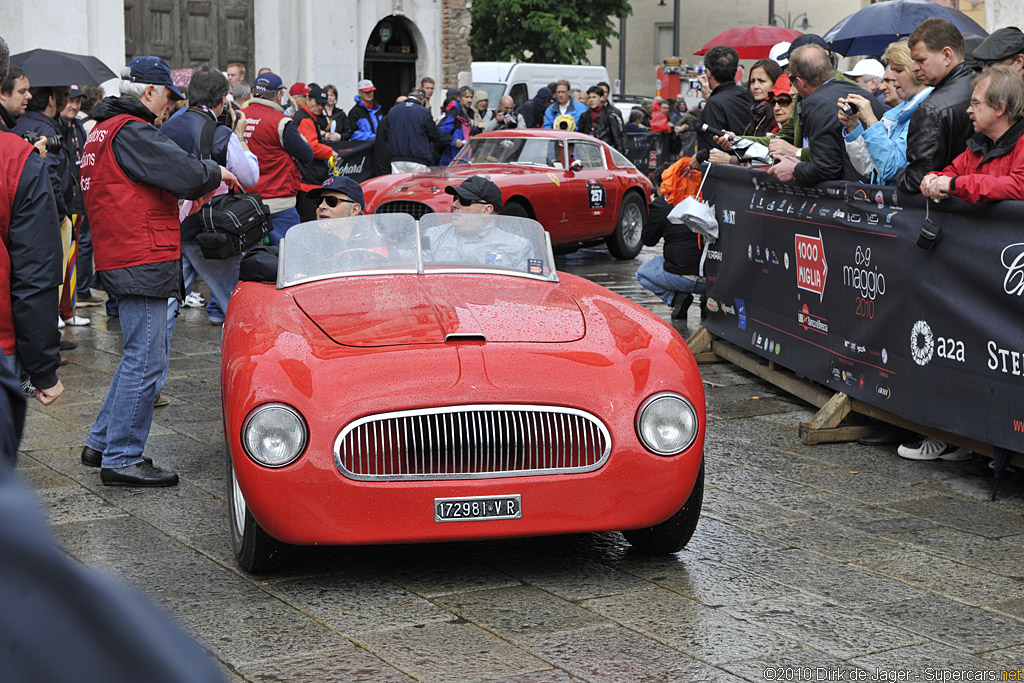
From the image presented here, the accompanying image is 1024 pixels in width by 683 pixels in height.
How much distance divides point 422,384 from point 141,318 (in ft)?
7.60

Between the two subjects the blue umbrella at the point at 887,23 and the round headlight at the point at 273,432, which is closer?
the round headlight at the point at 273,432

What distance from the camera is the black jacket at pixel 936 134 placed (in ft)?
20.7

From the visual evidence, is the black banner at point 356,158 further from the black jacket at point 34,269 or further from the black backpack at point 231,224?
the black jacket at point 34,269

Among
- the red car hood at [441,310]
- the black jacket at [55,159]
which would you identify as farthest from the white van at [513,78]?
the red car hood at [441,310]

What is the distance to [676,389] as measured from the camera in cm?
461

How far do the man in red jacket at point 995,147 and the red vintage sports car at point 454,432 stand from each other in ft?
5.92

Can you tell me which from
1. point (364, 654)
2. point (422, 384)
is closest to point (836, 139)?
point (422, 384)

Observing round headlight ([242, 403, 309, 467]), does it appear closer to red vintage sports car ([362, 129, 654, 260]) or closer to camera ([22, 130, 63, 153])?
camera ([22, 130, 63, 153])

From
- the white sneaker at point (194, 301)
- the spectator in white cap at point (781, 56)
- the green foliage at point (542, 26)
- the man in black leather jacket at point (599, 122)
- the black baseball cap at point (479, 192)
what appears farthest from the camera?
the green foliage at point (542, 26)

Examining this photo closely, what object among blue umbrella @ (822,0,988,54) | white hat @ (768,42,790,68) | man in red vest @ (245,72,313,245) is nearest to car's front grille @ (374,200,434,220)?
man in red vest @ (245,72,313,245)

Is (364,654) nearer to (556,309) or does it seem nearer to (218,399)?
(556,309)

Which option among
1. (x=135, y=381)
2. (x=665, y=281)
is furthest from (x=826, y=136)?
(x=135, y=381)

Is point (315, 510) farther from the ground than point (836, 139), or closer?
closer

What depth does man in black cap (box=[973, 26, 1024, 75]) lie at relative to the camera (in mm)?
6352
